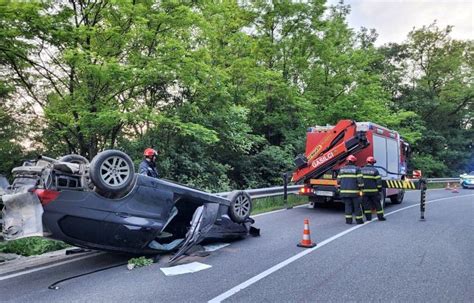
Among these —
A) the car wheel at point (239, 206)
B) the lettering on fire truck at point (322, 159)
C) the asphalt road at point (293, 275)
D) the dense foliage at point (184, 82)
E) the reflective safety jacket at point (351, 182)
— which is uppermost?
the dense foliage at point (184, 82)

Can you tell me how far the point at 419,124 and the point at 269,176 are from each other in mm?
19984

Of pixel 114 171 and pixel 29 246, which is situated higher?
pixel 114 171

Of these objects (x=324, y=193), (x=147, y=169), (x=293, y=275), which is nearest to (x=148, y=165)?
(x=147, y=169)

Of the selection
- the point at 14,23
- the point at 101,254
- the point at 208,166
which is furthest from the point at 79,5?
the point at 101,254

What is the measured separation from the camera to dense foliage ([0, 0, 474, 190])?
33.0 ft

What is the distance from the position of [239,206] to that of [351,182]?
158 inches

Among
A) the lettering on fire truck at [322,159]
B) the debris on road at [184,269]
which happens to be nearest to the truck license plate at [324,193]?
the lettering on fire truck at [322,159]

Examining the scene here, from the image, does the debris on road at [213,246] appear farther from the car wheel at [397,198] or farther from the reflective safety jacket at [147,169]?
the car wheel at [397,198]

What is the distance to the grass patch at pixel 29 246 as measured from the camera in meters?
6.20

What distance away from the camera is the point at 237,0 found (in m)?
18.9

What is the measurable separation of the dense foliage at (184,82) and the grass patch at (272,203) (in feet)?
6.22

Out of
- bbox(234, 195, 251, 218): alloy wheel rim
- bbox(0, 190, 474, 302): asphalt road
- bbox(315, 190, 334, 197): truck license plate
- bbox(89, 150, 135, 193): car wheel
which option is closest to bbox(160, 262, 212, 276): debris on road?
bbox(0, 190, 474, 302): asphalt road

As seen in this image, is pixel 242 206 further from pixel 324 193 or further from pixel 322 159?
pixel 322 159

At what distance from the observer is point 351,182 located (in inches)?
382
